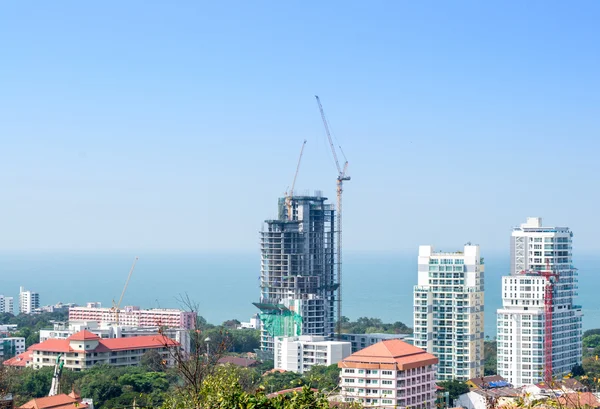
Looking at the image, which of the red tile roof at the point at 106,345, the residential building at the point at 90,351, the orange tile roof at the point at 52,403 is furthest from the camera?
the red tile roof at the point at 106,345

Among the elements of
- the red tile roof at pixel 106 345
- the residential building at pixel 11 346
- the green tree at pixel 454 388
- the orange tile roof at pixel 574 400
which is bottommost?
the green tree at pixel 454 388

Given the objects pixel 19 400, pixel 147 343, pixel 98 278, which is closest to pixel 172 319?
pixel 147 343

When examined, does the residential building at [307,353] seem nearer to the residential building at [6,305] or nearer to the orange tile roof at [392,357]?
the orange tile roof at [392,357]

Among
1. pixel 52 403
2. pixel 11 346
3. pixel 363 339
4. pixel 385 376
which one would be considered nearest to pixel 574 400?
pixel 52 403

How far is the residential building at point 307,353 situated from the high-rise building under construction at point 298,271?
2.71m

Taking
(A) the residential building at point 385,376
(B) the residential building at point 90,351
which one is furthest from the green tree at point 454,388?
(B) the residential building at point 90,351

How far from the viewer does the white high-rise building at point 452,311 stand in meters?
27.2

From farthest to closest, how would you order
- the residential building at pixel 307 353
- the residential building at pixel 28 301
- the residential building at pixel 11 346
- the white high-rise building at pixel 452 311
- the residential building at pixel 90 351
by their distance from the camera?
the residential building at pixel 28 301 < the residential building at pixel 11 346 < the residential building at pixel 307 353 < the residential building at pixel 90 351 < the white high-rise building at pixel 452 311

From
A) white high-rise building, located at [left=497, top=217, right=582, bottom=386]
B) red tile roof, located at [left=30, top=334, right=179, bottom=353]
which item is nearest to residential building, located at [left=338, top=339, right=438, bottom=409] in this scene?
white high-rise building, located at [left=497, top=217, right=582, bottom=386]

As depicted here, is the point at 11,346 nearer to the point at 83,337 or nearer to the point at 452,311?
the point at 83,337

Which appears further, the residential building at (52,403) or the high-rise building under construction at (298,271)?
the high-rise building under construction at (298,271)

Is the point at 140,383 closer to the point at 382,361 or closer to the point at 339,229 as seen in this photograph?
the point at 382,361

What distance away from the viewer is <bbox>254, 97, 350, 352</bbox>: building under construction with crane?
32.9 m

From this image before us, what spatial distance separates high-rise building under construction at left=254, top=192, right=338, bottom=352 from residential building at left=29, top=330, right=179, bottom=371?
16.0 ft
